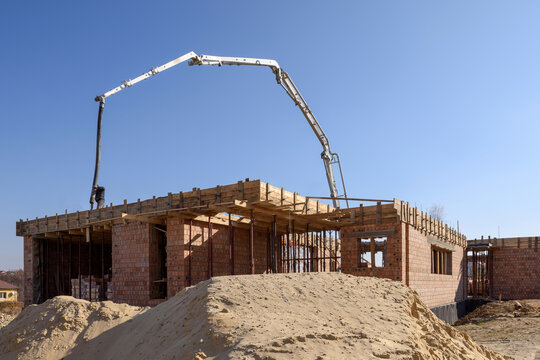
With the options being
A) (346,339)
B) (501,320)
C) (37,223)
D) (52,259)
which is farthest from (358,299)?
(52,259)

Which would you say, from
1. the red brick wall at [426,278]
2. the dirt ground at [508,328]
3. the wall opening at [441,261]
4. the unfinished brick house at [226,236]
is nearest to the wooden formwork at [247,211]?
the unfinished brick house at [226,236]

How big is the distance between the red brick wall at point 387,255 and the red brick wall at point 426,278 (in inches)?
28.9

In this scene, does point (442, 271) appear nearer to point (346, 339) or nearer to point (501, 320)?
point (501, 320)

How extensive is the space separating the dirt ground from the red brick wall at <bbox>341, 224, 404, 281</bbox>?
327cm

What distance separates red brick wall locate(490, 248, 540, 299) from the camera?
82.9ft

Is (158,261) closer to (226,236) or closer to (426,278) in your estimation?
(226,236)

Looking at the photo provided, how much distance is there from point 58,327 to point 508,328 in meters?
14.7

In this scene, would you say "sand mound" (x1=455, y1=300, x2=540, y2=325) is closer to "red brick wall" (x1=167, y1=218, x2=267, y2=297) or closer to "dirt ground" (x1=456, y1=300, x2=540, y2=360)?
"dirt ground" (x1=456, y1=300, x2=540, y2=360)

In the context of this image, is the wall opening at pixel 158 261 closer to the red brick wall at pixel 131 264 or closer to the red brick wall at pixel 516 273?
the red brick wall at pixel 131 264

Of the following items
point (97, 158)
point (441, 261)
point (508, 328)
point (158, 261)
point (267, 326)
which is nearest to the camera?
point (267, 326)

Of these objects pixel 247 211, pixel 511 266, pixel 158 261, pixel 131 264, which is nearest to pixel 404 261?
pixel 247 211

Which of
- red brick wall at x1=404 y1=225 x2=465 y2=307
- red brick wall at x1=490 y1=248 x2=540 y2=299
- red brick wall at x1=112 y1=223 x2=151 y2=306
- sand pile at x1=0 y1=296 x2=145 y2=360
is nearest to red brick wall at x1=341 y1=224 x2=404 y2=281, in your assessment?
red brick wall at x1=404 y1=225 x2=465 y2=307

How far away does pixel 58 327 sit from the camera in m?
9.33

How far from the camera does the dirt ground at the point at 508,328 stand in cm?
1209
